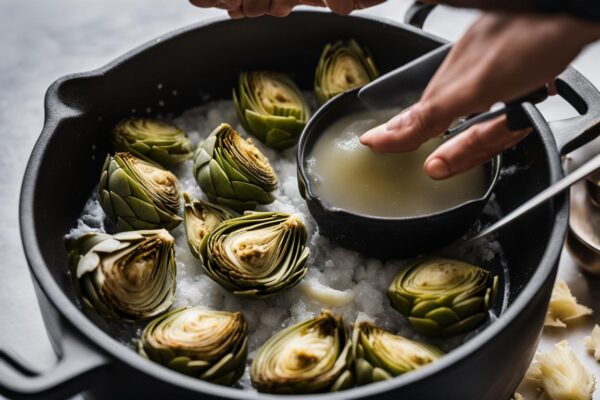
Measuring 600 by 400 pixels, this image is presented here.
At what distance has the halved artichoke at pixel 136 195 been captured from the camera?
3.20 ft

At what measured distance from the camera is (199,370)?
2.67 feet

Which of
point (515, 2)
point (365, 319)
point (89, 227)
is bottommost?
point (365, 319)

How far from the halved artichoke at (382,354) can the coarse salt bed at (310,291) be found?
7cm

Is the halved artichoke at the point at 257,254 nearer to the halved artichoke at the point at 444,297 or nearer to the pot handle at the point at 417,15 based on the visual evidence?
the halved artichoke at the point at 444,297

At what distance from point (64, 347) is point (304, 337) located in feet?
0.74

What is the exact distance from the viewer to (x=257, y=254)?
895 mm

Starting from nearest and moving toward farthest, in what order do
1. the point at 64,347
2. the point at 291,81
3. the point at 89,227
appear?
1. the point at 64,347
2. the point at 89,227
3. the point at 291,81

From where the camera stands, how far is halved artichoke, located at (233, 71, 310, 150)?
110 cm

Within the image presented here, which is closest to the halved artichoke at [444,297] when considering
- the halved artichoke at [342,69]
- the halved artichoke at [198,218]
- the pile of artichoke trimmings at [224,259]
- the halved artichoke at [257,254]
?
the pile of artichoke trimmings at [224,259]

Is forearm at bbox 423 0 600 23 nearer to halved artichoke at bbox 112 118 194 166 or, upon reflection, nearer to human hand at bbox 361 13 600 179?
human hand at bbox 361 13 600 179

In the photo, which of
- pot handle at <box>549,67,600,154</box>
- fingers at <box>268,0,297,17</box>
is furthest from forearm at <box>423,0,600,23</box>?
fingers at <box>268,0,297,17</box>

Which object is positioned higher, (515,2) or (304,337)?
(515,2)

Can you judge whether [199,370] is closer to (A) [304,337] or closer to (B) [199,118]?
(A) [304,337]

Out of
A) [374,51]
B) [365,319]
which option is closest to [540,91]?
[365,319]
